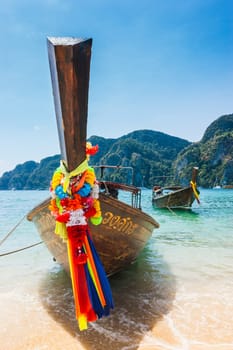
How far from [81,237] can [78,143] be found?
114 cm

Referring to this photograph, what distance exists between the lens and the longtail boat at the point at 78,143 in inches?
63.5

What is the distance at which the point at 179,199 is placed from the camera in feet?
67.1

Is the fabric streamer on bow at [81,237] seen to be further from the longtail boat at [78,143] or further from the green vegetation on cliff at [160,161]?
the green vegetation on cliff at [160,161]

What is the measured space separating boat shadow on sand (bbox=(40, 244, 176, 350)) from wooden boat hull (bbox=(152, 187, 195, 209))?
14.9 meters

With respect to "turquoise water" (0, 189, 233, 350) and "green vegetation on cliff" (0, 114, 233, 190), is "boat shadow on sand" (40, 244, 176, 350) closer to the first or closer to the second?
"turquoise water" (0, 189, 233, 350)

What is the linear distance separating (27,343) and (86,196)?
1.86 meters

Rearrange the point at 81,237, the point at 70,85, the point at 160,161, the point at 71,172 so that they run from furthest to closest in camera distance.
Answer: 1. the point at 160,161
2. the point at 81,237
3. the point at 71,172
4. the point at 70,85

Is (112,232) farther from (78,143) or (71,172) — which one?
(78,143)

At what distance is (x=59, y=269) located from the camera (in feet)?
19.0

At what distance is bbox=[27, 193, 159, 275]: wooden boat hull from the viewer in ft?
11.9

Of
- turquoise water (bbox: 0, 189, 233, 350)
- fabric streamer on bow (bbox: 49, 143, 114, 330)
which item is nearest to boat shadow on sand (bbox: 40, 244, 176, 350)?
turquoise water (bbox: 0, 189, 233, 350)

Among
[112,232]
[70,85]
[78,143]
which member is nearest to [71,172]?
[78,143]

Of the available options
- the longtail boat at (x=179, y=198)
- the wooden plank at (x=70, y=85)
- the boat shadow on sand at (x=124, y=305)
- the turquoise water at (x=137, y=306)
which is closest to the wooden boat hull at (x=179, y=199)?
the longtail boat at (x=179, y=198)

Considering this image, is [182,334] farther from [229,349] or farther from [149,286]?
[149,286]
